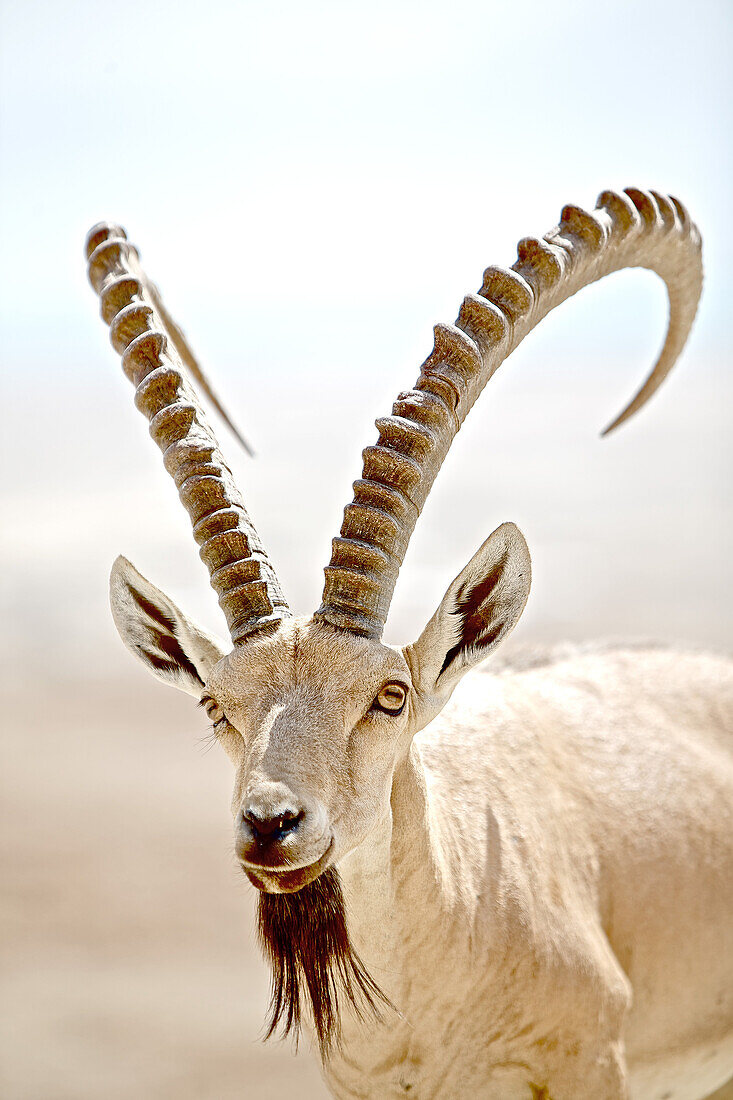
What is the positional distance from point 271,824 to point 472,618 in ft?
4.85

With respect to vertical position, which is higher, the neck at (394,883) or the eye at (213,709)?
the eye at (213,709)

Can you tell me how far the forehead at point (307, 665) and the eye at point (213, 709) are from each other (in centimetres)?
7

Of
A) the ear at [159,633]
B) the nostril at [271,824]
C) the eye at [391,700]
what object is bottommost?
the nostril at [271,824]

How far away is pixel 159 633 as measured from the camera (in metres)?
5.12

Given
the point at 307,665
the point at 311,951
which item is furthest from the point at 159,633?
the point at 311,951

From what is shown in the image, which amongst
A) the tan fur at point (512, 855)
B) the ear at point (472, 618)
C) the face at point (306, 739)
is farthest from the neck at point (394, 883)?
the ear at point (472, 618)

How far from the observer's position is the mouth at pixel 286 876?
383 centimetres

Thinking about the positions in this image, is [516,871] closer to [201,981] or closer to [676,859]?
[676,859]

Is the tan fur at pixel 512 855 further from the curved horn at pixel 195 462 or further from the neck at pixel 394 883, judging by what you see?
the curved horn at pixel 195 462

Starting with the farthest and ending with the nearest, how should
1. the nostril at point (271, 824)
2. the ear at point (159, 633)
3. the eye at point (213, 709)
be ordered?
the ear at point (159, 633), the eye at point (213, 709), the nostril at point (271, 824)

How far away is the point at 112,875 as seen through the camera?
453 inches

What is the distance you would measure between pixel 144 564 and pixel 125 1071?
11677mm

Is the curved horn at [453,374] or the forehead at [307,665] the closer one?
the forehead at [307,665]

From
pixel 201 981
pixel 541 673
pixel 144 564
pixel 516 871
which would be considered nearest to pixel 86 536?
pixel 144 564
